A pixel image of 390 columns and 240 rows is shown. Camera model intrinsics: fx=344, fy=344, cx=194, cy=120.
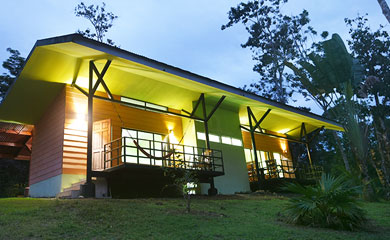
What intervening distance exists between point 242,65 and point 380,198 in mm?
181002

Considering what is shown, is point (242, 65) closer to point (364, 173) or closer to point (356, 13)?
point (356, 13)

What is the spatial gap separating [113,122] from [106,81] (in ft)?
5.33

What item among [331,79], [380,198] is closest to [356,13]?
[331,79]

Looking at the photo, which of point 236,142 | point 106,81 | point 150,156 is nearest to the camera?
point 150,156

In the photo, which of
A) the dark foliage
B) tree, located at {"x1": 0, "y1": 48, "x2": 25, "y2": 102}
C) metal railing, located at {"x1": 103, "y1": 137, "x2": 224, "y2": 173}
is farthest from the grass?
tree, located at {"x1": 0, "y1": 48, "x2": 25, "y2": 102}

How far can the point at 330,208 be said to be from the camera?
762 cm

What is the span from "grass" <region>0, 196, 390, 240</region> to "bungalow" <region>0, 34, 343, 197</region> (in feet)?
8.35

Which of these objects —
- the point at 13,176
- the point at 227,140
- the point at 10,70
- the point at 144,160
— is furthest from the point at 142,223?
the point at 10,70

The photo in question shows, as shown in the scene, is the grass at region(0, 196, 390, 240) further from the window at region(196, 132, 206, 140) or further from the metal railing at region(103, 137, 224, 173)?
the window at region(196, 132, 206, 140)

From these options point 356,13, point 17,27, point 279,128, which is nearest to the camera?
point 279,128

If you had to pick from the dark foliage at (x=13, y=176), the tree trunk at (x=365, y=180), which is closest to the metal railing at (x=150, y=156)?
the tree trunk at (x=365, y=180)

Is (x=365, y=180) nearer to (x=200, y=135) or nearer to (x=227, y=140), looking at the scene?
(x=227, y=140)

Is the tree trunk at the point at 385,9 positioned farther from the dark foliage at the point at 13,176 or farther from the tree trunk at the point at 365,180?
the dark foliage at the point at 13,176

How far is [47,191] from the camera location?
12578mm
